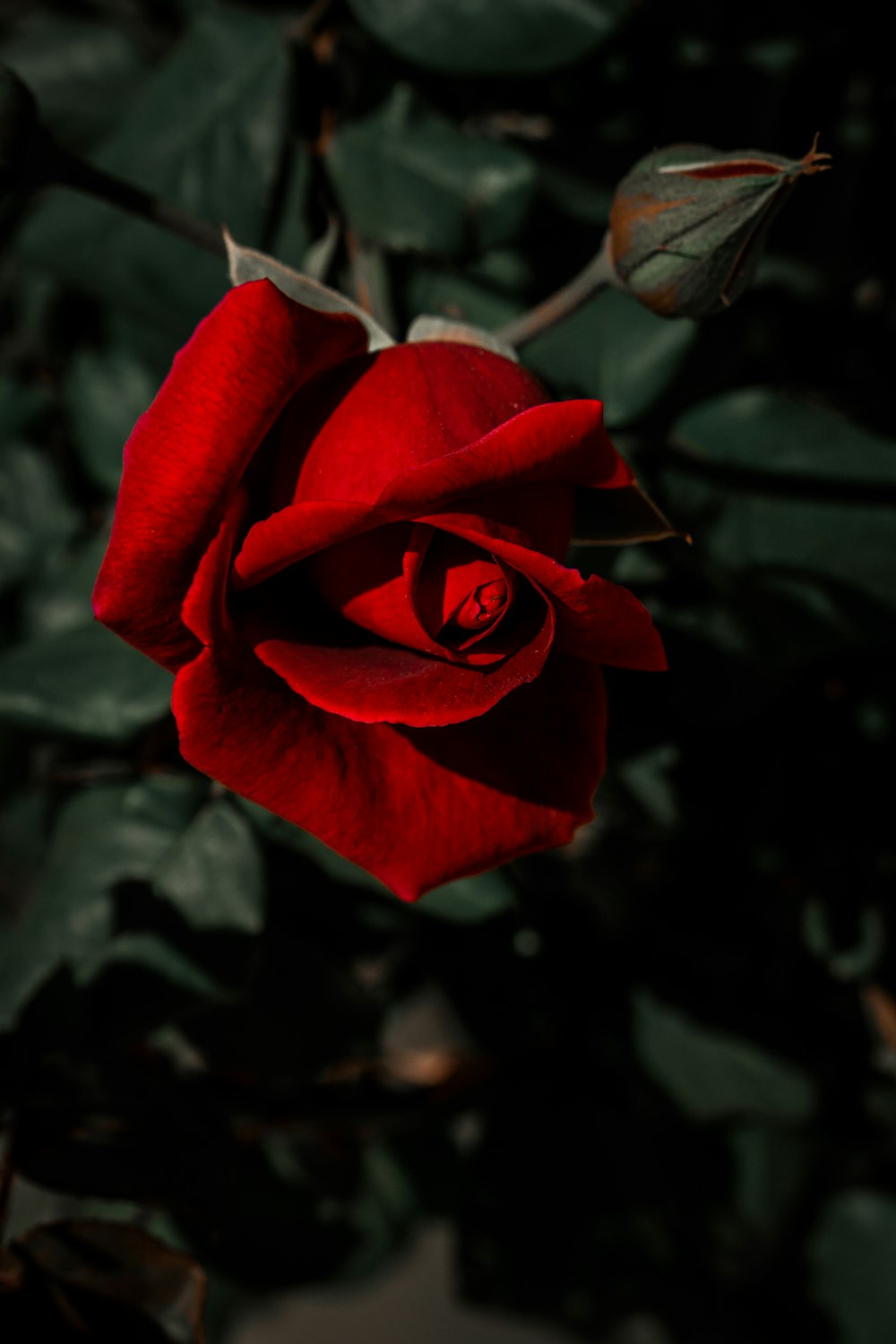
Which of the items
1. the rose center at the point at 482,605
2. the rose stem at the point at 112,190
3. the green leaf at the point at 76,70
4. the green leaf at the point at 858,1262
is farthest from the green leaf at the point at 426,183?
the green leaf at the point at 858,1262

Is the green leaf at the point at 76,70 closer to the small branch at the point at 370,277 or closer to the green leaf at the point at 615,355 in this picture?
the small branch at the point at 370,277

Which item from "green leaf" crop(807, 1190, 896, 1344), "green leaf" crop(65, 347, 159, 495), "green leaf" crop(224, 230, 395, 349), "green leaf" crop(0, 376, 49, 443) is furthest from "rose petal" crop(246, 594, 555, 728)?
"green leaf" crop(807, 1190, 896, 1344)

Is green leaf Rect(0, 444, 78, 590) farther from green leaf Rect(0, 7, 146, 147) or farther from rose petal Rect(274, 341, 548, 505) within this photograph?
rose petal Rect(274, 341, 548, 505)

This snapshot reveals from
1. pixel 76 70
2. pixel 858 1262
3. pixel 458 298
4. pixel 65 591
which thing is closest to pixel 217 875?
pixel 65 591

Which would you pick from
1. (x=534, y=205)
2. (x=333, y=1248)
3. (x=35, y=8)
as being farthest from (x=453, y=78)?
(x=333, y=1248)

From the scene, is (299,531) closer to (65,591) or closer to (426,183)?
(426,183)

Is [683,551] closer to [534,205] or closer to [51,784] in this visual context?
[534,205]

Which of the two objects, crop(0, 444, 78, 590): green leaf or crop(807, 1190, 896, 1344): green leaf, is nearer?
crop(0, 444, 78, 590): green leaf
